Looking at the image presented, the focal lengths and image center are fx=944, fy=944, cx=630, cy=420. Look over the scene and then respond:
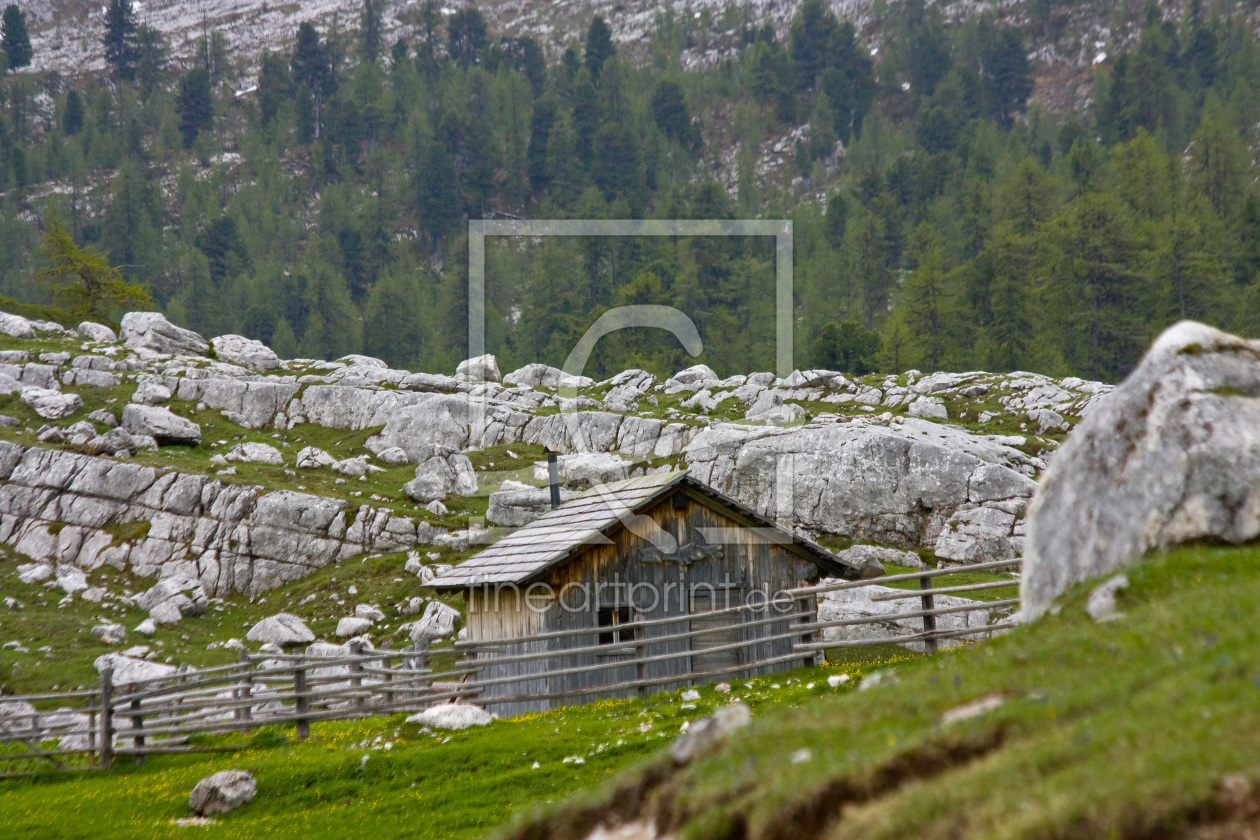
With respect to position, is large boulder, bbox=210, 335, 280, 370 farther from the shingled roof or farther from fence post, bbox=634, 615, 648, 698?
fence post, bbox=634, 615, 648, 698

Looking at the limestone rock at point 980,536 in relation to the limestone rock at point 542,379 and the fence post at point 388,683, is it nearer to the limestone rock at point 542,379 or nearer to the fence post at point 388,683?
the fence post at point 388,683

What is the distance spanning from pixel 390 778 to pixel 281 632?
66.6ft

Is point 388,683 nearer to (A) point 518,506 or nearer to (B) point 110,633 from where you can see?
(B) point 110,633

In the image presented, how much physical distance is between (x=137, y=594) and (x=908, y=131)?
429 feet

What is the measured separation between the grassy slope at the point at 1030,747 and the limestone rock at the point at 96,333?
71.2m

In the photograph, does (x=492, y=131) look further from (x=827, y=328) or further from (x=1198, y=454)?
(x=1198, y=454)

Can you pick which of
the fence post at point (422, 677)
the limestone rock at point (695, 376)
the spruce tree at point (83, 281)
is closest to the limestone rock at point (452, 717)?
the fence post at point (422, 677)

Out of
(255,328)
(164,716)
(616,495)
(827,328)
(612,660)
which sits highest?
(255,328)

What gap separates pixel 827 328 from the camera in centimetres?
7738

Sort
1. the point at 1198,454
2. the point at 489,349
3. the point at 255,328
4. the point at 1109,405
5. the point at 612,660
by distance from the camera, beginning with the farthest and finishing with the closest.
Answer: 1. the point at 255,328
2. the point at 489,349
3. the point at 612,660
4. the point at 1109,405
5. the point at 1198,454

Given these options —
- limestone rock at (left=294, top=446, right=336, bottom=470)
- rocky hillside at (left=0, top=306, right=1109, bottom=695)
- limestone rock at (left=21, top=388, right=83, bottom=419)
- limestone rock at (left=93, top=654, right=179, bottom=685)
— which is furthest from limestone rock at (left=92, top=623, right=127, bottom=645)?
limestone rock at (left=21, top=388, right=83, bottom=419)

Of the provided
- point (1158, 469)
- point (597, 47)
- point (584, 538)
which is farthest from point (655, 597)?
point (597, 47)

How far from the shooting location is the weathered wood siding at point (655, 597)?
68.9 ft

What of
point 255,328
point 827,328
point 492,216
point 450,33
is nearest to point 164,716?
point 827,328
